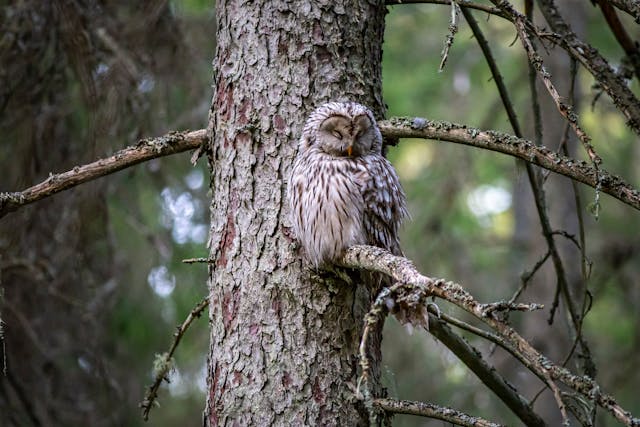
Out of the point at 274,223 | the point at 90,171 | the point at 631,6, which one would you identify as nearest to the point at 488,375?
the point at 274,223

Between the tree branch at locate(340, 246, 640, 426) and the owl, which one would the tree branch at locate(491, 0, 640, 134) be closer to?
the owl

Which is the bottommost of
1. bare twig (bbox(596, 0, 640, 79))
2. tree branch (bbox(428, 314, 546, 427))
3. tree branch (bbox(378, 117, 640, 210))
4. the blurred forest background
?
tree branch (bbox(428, 314, 546, 427))

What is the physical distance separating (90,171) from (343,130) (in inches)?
42.3

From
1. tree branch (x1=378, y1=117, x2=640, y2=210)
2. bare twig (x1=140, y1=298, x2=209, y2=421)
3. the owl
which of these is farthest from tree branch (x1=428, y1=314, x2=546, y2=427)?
bare twig (x1=140, y1=298, x2=209, y2=421)

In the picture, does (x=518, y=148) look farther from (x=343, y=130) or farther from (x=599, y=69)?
(x=343, y=130)

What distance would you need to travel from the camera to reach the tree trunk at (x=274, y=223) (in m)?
2.92

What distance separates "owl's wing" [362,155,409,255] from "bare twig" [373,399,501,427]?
688 mm

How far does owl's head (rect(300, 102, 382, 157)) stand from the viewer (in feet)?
10.4

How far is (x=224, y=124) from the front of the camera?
3.26m

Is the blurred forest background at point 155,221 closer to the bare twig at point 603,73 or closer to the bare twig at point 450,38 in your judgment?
the bare twig at point 603,73

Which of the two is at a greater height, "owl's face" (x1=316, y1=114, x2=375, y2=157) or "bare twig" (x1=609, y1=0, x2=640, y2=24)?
"owl's face" (x1=316, y1=114, x2=375, y2=157)

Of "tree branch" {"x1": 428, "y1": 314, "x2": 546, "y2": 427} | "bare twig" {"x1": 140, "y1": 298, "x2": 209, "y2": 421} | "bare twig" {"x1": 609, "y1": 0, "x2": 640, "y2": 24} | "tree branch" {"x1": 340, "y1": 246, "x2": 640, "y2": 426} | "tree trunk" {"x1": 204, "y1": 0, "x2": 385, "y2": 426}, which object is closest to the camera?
"tree branch" {"x1": 340, "y1": 246, "x2": 640, "y2": 426}

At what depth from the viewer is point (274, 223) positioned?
3143mm

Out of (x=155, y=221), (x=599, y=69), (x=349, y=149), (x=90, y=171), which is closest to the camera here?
(x=599, y=69)
